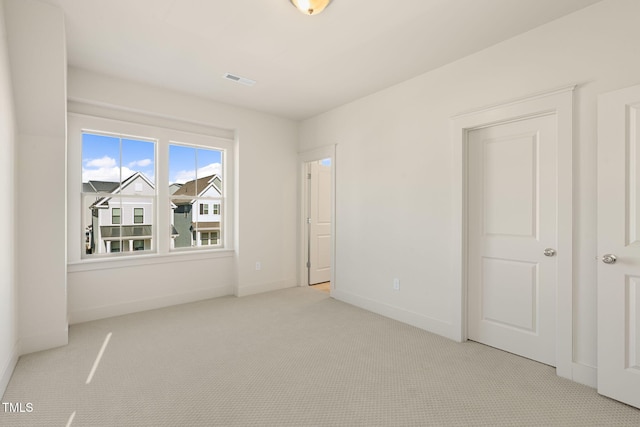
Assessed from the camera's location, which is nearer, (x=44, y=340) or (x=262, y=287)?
(x=44, y=340)

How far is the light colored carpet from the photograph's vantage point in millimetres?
1845

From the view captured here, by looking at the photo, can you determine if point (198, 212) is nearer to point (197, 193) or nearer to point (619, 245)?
point (197, 193)

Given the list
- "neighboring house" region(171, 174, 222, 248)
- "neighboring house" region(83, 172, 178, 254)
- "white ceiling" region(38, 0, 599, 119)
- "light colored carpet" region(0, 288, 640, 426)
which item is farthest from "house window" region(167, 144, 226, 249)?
"light colored carpet" region(0, 288, 640, 426)

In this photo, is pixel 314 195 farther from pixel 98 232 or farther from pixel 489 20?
pixel 489 20

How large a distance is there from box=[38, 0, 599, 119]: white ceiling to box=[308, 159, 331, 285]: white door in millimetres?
1774

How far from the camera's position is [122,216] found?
147 inches

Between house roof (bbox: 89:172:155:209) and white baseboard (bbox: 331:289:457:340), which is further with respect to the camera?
house roof (bbox: 89:172:155:209)

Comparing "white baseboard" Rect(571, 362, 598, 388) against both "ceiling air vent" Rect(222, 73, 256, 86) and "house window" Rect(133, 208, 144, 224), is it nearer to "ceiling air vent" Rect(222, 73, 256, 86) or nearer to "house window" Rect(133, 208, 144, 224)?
"ceiling air vent" Rect(222, 73, 256, 86)

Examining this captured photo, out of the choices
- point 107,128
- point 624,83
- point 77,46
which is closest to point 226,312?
point 107,128

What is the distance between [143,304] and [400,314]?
303 centimetres

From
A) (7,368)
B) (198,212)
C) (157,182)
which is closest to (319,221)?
(198,212)

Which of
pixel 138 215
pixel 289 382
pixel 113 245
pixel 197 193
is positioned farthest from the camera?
pixel 197 193

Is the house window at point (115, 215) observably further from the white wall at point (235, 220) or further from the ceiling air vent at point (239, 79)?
the ceiling air vent at point (239, 79)

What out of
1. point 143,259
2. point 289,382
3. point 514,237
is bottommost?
point 289,382
